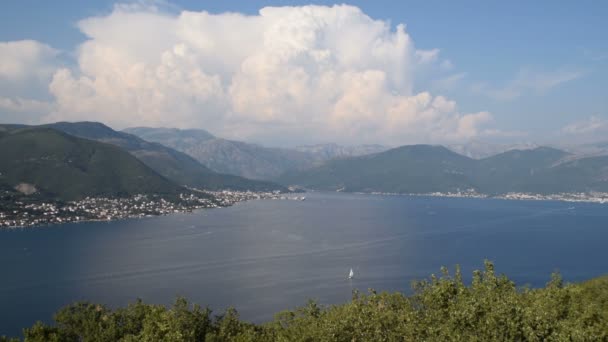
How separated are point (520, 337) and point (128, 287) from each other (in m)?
73.8

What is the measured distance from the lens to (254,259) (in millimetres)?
111000

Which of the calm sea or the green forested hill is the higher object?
the green forested hill

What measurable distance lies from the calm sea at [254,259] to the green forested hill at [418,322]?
35266mm

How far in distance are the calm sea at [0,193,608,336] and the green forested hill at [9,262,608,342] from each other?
35.3m

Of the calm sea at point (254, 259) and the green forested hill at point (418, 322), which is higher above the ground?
the green forested hill at point (418, 322)

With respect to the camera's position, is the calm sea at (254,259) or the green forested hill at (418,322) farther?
the calm sea at (254,259)

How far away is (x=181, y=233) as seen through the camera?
5871 inches

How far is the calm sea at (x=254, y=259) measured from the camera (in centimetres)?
7956

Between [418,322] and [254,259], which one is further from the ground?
[418,322]

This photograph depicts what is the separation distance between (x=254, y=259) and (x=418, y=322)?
8542 cm

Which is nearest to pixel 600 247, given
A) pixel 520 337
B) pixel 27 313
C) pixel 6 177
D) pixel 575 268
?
pixel 575 268

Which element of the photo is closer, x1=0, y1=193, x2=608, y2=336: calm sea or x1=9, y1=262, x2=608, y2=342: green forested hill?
x1=9, y1=262, x2=608, y2=342: green forested hill

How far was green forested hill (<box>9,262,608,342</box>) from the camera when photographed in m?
25.4

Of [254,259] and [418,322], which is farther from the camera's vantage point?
[254,259]
